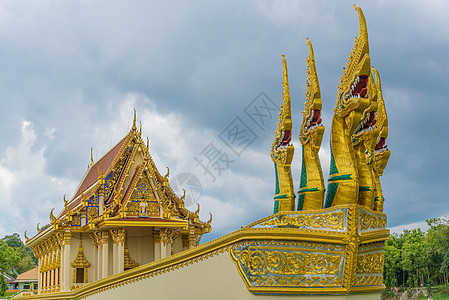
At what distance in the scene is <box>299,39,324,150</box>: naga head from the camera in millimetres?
7133

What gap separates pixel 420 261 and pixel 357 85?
32148 mm

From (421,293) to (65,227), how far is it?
3066cm

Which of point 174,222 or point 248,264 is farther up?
point 174,222

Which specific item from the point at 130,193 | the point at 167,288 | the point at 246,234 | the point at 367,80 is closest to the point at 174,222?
the point at 130,193

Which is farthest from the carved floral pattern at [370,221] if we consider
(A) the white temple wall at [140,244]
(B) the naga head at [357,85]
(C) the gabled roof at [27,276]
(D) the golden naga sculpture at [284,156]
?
(C) the gabled roof at [27,276]

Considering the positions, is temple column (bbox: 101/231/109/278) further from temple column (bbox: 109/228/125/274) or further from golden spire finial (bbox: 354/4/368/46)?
golden spire finial (bbox: 354/4/368/46)

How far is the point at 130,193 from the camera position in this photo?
42.1ft

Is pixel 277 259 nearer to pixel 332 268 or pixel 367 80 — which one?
pixel 332 268

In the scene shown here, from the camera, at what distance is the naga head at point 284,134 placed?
298 inches

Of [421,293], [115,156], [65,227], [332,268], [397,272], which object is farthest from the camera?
[397,272]

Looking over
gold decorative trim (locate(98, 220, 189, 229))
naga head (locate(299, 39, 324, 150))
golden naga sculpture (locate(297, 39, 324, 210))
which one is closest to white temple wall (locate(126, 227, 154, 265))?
gold decorative trim (locate(98, 220, 189, 229))

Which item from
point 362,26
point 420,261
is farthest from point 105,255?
point 420,261

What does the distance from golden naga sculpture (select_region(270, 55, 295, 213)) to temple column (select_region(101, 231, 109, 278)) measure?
20.6ft

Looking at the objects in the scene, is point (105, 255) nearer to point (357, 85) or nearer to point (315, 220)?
point (315, 220)
